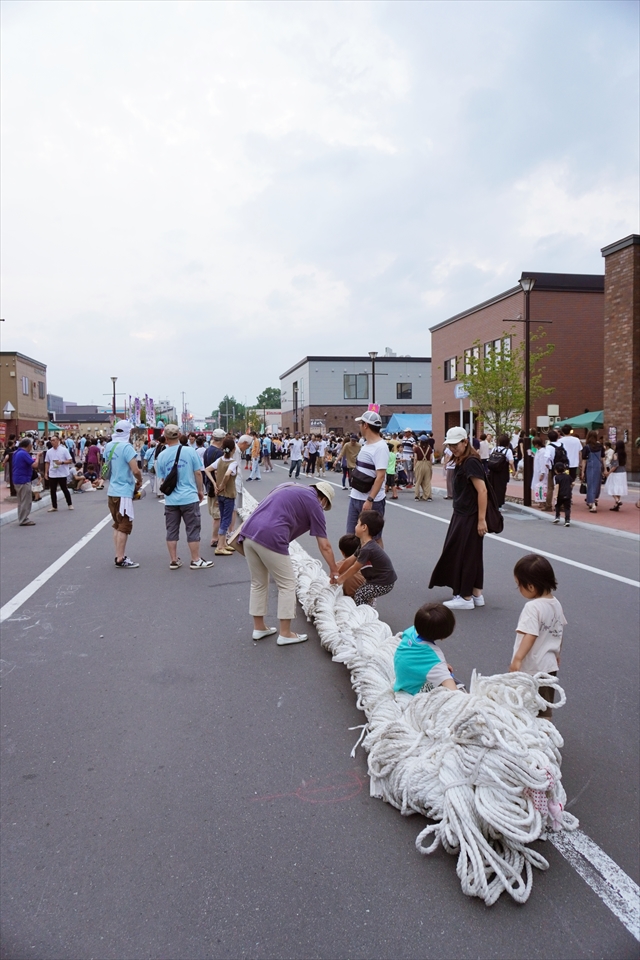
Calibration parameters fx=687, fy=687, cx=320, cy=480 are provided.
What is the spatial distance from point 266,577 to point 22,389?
5322 centimetres

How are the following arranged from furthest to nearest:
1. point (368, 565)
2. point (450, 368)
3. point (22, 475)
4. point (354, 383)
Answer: point (354, 383) < point (450, 368) < point (22, 475) < point (368, 565)

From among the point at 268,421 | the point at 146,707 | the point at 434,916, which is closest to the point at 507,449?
the point at 146,707

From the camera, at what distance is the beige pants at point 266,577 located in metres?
5.39

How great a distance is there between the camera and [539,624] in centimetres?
346

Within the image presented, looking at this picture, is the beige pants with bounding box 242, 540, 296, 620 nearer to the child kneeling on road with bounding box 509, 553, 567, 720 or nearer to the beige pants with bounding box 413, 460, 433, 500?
the child kneeling on road with bounding box 509, 553, 567, 720

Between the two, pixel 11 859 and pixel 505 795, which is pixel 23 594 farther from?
pixel 505 795

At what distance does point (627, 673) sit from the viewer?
4.93 m

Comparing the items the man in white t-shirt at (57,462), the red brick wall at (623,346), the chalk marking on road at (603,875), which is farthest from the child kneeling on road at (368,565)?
the red brick wall at (623,346)

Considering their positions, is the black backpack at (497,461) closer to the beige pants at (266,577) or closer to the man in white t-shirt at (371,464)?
the man in white t-shirt at (371,464)

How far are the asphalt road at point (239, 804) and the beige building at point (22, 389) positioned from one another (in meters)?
44.6

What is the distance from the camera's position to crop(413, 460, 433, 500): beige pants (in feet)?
60.0

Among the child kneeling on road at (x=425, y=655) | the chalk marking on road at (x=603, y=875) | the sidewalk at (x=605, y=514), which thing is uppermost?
the child kneeling on road at (x=425, y=655)

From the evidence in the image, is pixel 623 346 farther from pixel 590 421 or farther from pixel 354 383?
pixel 354 383

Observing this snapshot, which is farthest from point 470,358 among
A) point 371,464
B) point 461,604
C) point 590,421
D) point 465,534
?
point 461,604
